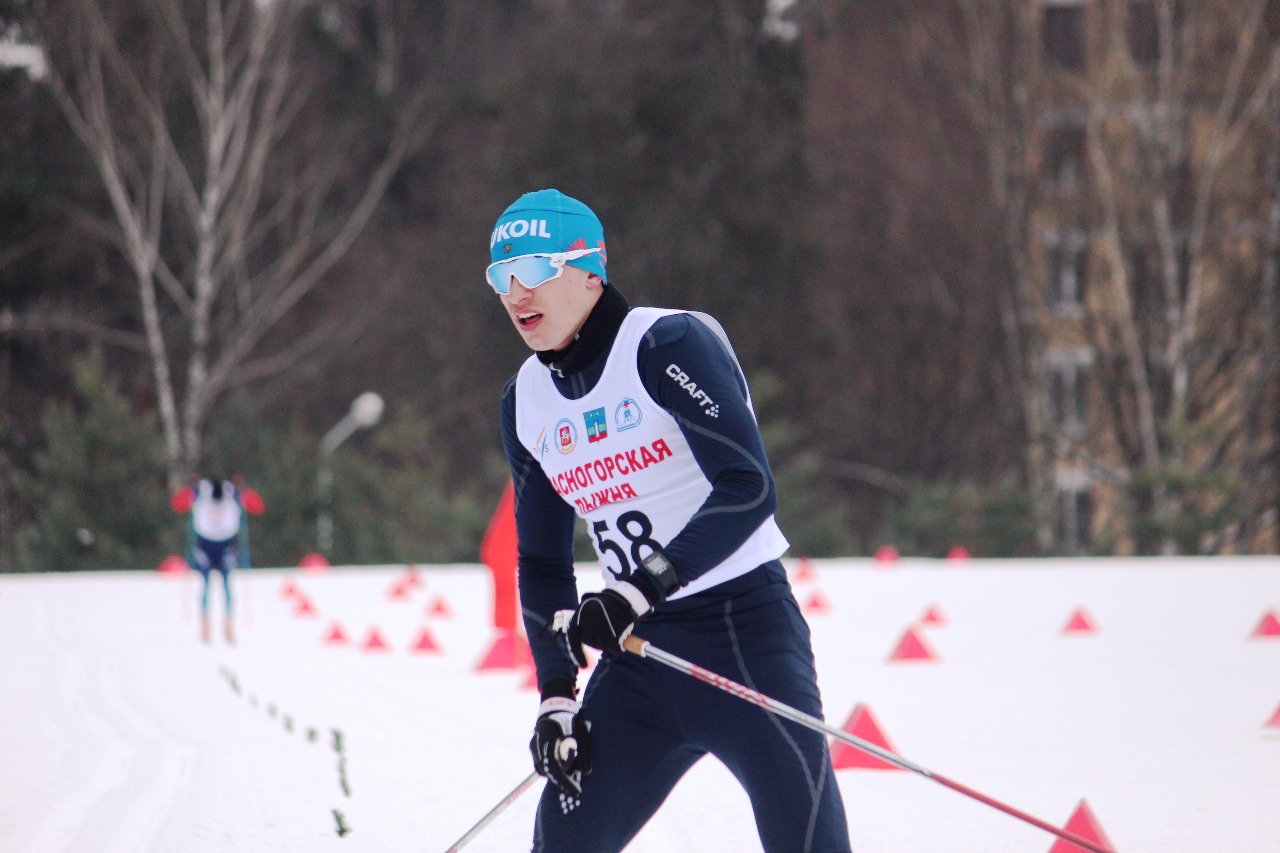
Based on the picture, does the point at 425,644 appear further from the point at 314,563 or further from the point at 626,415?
the point at 314,563

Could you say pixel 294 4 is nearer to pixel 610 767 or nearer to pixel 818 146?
pixel 818 146

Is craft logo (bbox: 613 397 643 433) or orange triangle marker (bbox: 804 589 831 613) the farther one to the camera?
orange triangle marker (bbox: 804 589 831 613)

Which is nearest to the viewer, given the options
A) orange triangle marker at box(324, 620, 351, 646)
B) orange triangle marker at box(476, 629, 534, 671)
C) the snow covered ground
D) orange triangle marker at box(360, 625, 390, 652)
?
the snow covered ground

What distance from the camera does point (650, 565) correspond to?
383cm

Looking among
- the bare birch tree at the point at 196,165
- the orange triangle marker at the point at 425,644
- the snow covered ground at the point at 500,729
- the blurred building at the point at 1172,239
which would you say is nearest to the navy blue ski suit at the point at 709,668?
the snow covered ground at the point at 500,729

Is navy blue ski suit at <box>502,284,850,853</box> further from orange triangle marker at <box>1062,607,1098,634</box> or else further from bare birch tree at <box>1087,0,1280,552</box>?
bare birch tree at <box>1087,0,1280,552</box>

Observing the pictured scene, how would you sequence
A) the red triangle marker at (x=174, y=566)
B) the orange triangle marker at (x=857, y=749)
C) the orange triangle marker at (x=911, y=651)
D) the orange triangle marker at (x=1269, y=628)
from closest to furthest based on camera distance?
the orange triangle marker at (x=857, y=749) < the orange triangle marker at (x=911, y=651) < the orange triangle marker at (x=1269, y=628) < the red triangle marker at (x=174, y=566)

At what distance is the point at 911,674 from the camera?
438 inches

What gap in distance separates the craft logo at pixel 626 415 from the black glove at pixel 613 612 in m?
0.37

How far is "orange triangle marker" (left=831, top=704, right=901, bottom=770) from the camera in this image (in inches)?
283

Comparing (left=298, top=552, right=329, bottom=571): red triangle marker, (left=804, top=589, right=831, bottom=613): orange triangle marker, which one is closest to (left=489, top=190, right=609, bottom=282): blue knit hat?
(left=804, top=589, right=831, bottom=613): orange triangle marker

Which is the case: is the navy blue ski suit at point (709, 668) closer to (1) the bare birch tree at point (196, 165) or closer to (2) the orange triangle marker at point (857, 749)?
(2) the orange triangle marker at point (857, 749)

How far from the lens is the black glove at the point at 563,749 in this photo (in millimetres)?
3941

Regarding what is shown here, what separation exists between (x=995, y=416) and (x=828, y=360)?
152 inches
